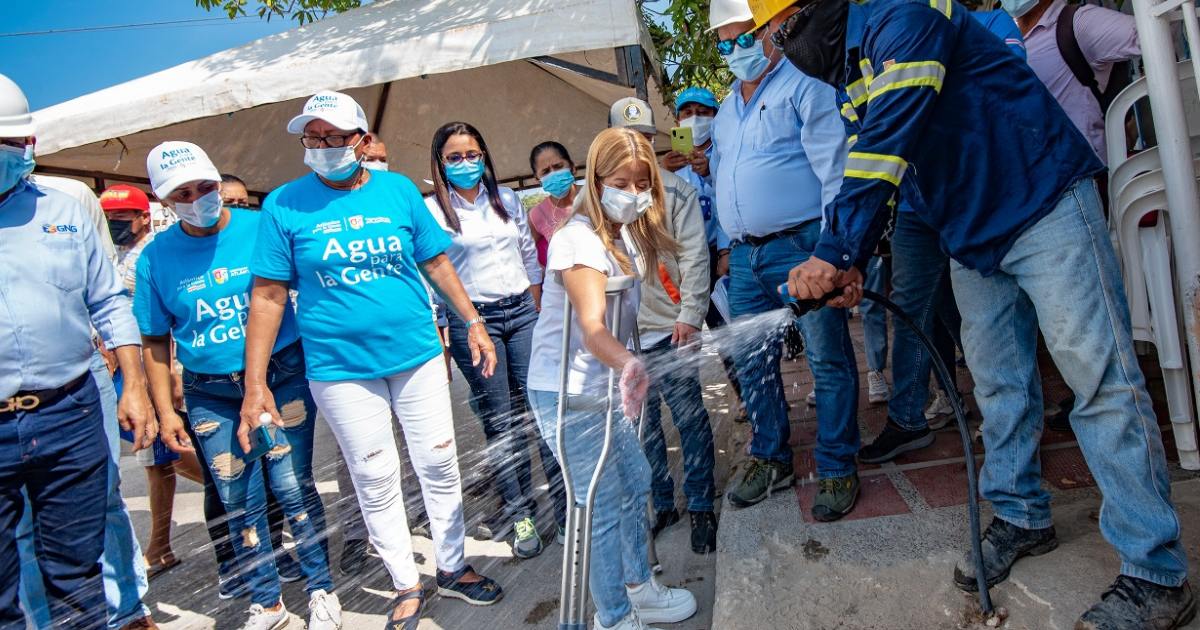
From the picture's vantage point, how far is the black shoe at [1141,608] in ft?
6.66

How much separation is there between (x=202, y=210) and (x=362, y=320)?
96 centimetres

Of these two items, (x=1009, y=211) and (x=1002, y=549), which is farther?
(x=1002, y=549)

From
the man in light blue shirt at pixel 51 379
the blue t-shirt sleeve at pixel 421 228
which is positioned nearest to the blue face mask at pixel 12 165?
the man in light blue shirt at pixel 51 379

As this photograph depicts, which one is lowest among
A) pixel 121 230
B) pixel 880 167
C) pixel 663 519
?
pixel 663 519

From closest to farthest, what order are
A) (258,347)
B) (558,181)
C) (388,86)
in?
(258,347) → (558,181) → (388,86)

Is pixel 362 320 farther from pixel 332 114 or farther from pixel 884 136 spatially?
pixel 884 136

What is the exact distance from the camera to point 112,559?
133 inches

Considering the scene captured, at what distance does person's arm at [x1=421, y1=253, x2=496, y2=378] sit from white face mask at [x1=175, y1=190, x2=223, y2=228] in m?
0.97

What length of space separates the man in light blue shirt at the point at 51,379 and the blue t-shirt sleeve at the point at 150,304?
1.00ft

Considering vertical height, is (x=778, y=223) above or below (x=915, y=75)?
below

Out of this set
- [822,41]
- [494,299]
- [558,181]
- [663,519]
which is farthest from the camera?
[558,181]

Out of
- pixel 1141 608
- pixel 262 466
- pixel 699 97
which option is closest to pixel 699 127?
pixel 699 97

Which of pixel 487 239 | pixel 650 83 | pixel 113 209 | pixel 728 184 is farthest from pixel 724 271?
pixel 113 209

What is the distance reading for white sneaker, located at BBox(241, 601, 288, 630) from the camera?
135 inches
